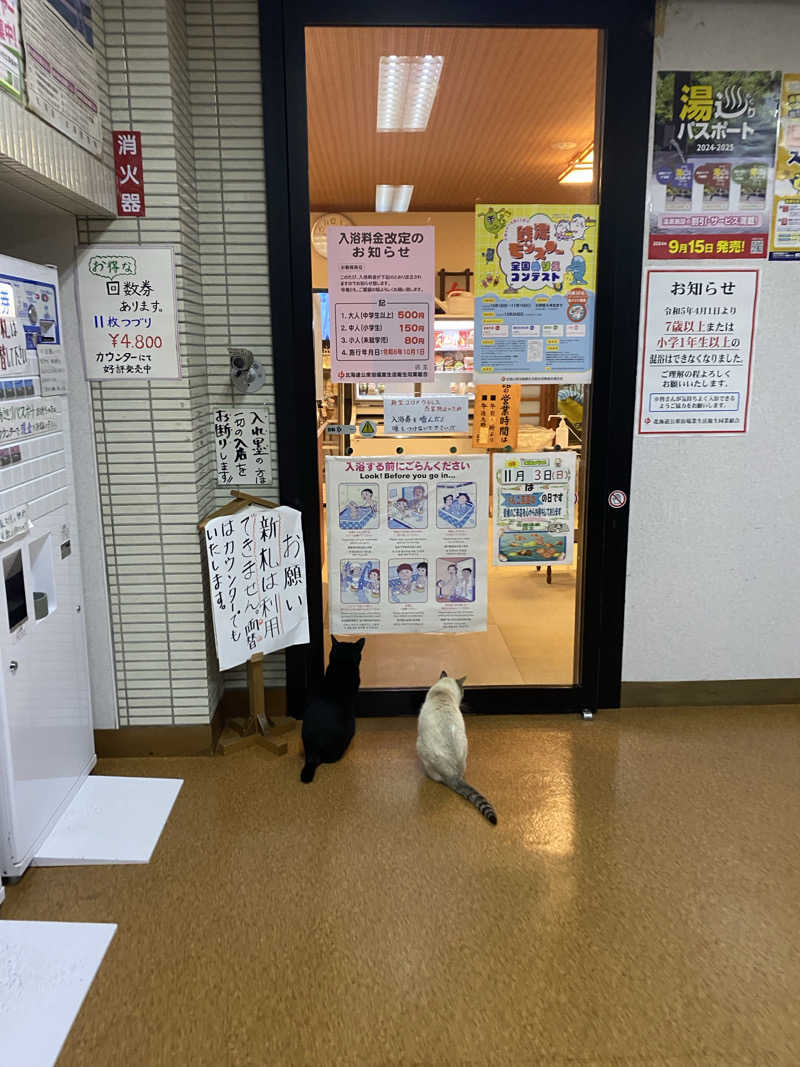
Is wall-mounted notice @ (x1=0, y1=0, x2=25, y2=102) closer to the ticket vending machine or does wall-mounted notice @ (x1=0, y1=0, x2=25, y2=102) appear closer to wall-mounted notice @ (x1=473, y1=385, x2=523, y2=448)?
the ticket vending machine

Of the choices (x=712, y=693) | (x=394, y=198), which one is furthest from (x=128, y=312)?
(x=712, y=693)

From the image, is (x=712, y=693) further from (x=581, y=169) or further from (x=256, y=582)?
(x=581, y=169)

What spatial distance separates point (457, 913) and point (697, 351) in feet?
7.78

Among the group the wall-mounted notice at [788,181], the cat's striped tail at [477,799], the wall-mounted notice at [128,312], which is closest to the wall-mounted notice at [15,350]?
the wall-mounted notice at [128,312]

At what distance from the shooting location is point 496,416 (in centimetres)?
317

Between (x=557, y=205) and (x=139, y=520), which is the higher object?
(x=557, y=205)

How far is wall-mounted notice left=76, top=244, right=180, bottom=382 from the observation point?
2.71m

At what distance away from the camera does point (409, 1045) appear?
174 centimetres

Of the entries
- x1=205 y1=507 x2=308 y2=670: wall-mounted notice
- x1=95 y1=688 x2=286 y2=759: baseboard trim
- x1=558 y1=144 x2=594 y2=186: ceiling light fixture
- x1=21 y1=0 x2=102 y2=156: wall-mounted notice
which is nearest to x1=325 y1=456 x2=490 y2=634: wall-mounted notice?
x1=205 y1=507 x2=308 y2=670: wall-mounted notice

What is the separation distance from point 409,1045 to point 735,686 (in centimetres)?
234

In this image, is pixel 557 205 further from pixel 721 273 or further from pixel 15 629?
pixel 15 629

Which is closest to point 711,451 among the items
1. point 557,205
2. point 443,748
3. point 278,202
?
point 557,205

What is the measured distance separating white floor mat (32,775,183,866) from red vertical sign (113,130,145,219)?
2100 mm

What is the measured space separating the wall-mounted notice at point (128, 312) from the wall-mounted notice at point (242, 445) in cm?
36
